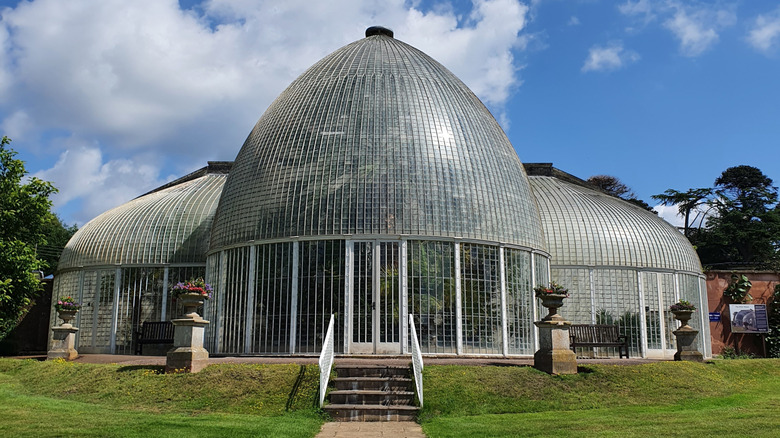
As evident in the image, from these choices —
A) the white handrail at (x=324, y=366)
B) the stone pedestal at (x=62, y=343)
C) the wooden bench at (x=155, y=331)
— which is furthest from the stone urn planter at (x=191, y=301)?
the wooden bench at (x=155, y=331)

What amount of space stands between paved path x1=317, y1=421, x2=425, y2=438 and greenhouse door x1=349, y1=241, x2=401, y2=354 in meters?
8.92

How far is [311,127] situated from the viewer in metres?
27.6

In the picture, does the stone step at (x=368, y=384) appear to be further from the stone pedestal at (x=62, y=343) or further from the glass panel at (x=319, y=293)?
the stone pedestal at (x=62, y=343)

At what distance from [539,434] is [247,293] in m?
15.8

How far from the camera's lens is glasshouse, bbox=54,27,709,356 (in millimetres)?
24312

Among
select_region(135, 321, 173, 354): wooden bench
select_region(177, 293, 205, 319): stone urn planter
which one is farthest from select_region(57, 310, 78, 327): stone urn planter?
select_region(177, 293, 205, 319): stone urn planter

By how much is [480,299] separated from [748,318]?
796 inches

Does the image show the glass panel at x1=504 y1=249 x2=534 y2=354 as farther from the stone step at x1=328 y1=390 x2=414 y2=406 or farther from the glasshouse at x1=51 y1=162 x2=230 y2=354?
the glasshouse at x1=51 y1=162 x2=230 y2=354

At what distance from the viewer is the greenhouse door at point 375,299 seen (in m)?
23.6

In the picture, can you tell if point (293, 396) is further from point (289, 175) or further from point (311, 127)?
point (311, 127)

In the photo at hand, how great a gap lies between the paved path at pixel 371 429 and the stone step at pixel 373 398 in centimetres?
117

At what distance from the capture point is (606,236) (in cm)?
3312

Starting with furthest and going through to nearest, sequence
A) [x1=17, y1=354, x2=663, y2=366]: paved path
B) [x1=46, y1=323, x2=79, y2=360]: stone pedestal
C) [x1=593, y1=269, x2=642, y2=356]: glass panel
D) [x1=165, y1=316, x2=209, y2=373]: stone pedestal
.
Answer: [x1=593, y1=269, x2=642, y2=356]: glass panel
[x1=46, y1=323, x2=79, y2=360]: stone pedestal
[x1=17, y1=354, x2=663, y2=366]: paved path
[x1=165, y1=316, x2=209, y2=373]: stone pedestal

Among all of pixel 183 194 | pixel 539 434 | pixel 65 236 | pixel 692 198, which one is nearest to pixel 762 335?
pixel 539 434
